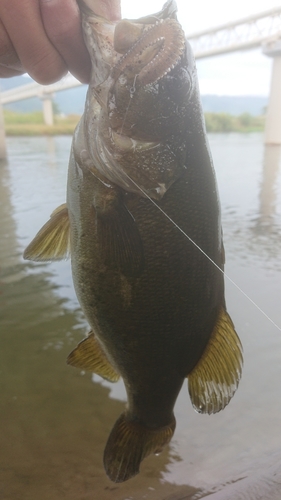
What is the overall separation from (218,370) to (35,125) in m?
22.5

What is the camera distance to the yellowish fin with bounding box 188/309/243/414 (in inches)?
42.9

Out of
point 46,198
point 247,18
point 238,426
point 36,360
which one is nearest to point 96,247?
point 238,426

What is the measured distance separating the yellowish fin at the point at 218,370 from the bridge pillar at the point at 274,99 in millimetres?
12715

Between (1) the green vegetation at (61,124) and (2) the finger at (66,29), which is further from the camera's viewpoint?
(1) the green vegetation at (61,124)

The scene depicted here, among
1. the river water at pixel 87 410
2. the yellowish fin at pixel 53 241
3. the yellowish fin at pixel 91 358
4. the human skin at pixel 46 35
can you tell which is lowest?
the river water at pixel 87 410

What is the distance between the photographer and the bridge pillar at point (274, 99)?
40.7 ft

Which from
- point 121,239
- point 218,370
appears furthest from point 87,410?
point 121,239

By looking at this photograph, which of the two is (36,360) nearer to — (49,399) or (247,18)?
(49,399)

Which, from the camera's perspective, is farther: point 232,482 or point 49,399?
point 49,399

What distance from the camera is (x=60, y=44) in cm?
91

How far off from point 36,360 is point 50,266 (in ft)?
4.27

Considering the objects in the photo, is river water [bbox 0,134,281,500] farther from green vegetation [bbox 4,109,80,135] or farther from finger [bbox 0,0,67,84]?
green vegetation [bbox 4,109,80,135]

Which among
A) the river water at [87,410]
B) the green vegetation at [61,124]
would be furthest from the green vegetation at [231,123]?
the river water at [87,410]

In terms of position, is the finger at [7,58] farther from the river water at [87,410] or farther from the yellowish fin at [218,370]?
the river water at [87,410]
